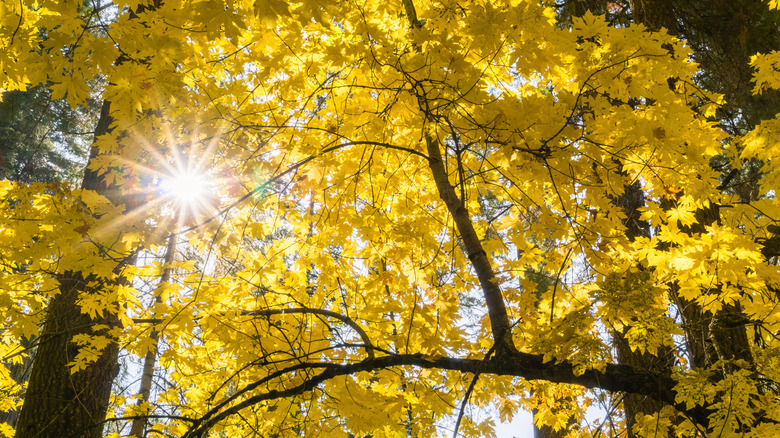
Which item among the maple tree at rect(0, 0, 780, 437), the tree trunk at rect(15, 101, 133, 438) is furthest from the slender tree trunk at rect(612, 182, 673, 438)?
the tree trunk at rect(15, 101, 133, 438)

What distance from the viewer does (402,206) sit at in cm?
344

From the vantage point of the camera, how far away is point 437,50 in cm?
229

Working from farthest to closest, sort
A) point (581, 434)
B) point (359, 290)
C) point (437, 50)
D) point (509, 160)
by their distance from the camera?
point (581, 434) < point (359, 290) < point (509, 160) < point (437, 50)

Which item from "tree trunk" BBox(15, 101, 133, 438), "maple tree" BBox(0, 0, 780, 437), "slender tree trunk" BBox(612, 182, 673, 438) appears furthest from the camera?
"slender tree trunk" BBox(612, 182, 673, 438)

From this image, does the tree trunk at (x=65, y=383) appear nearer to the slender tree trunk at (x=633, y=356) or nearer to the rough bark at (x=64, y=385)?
the rough bark at (x=64, y=385)

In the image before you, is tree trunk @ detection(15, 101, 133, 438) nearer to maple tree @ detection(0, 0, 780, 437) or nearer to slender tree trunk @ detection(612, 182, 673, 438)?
maple tree @ detection(0, 0, 780, 437)

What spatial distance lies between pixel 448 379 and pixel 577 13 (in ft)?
13.7

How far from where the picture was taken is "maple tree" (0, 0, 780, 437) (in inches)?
86.7

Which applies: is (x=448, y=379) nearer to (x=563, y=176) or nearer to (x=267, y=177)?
(x=563, y=176)

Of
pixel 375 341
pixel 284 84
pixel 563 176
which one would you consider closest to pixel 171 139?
pixel 284 84

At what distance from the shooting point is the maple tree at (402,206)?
2201 millimetres

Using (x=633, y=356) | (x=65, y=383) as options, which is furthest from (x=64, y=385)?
(x=633, y=356)

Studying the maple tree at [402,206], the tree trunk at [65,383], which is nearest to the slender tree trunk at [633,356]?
the maple tree at [402,206]

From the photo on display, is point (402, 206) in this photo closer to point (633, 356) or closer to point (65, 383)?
point (633, 356)
